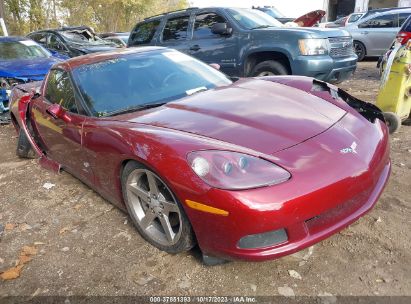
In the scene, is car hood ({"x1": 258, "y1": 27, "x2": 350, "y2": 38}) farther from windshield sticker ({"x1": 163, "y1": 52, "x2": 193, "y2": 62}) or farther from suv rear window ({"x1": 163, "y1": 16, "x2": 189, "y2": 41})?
A: windshield sticker ({"x1": 163, "y1": 52, "x2": 193, "y2": 62})

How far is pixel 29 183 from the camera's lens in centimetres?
444

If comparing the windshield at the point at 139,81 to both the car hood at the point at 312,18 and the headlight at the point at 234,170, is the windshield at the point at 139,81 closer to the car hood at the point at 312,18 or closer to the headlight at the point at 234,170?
the headlight at the point at 234,170

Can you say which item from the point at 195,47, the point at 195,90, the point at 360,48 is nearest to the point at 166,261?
the point at 195,90

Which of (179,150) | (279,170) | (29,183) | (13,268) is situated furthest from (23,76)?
(279,170)

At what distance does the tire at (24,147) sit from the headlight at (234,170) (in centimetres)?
345

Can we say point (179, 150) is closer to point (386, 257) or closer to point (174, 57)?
point (386, 257)

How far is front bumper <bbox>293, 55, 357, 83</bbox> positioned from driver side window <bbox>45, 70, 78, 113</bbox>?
3718mm

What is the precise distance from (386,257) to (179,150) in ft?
5.15

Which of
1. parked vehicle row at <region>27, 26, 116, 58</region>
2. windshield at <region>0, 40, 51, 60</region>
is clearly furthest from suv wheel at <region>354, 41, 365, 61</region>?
windshield at <region>0, 40, 51, 60</region>

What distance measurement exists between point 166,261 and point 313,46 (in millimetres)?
4697

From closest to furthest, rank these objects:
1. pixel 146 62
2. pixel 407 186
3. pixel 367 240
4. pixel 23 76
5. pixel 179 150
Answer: pixel 179 150, pixel 367 240, pixel 407 186, pixel 146 62, pixel 23 76

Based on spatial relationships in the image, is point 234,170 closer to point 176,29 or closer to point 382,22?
point 176,29

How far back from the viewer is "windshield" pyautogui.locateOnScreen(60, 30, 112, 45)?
1148cm

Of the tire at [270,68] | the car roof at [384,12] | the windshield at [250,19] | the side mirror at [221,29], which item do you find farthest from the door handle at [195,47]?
the car roof at [384,12]
